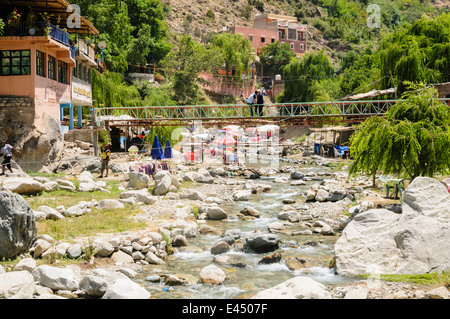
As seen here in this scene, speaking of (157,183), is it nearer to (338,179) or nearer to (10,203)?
(10,203)

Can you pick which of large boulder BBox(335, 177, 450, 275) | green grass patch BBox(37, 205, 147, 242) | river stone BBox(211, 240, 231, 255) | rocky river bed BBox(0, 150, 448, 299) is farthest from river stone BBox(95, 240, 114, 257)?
large boulder BBox(335, 177, 450, 275)

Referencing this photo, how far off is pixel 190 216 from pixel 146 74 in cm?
4385

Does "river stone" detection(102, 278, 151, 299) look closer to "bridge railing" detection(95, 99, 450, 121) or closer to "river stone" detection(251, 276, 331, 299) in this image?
"river stone" detection(251, 276, 331, 299)

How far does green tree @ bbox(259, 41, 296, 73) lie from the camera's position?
76625mm

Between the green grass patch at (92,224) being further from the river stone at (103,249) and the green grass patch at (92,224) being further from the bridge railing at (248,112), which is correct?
the bridge railing at (248,112)

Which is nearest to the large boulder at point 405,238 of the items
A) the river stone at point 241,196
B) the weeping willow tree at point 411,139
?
the weeping willow tree at point 411,139

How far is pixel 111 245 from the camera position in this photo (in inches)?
440

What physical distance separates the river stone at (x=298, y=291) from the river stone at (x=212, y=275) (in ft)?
6.60

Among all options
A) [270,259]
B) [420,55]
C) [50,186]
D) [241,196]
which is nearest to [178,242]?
[270,259]

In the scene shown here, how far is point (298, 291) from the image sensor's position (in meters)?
8.14

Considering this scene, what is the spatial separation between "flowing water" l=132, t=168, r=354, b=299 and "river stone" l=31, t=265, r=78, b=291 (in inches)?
60.2

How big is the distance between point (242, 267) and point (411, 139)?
23.0ft

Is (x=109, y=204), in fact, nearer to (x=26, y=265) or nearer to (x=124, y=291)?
(x=26, y=265)

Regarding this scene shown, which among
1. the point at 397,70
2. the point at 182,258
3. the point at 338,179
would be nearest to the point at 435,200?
the point at 182,258
